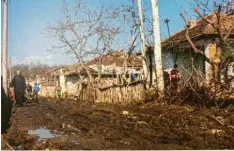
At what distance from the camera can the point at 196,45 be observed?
54.6 ft

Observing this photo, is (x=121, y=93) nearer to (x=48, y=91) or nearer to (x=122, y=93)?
(x=122, y=93)

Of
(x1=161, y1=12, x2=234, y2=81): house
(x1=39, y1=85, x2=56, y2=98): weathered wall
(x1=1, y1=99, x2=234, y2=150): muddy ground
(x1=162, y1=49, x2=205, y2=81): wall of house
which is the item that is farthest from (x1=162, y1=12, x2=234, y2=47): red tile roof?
(x1=39, y1=85, x2=56, y2=98): weathered wall

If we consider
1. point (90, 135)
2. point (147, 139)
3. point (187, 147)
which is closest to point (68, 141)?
point (90, 135)

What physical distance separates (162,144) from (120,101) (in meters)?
10.7

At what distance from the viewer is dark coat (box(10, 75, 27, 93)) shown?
13.9 m

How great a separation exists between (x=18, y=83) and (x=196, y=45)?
27.4 ft

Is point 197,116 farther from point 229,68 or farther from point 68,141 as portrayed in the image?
point 68,141

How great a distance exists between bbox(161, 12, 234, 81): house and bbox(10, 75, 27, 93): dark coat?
6568 millimetres

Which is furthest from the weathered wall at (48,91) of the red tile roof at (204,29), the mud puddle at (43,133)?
the mud puddle at (43,133)

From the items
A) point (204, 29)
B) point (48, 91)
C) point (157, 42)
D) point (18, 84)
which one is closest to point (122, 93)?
point (157, 42)

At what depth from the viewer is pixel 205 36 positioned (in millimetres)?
15586

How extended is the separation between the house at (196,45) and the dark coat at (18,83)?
657 cm

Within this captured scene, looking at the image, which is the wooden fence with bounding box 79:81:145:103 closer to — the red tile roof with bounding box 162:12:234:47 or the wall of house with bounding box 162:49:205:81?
the wall of house with bounding box 162:49:205:81

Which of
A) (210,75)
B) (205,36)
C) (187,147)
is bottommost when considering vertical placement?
(187,147)
